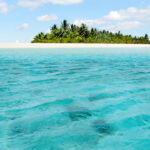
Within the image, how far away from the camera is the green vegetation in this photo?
161 ft

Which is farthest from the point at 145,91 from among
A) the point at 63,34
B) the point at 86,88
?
the point at 63,34

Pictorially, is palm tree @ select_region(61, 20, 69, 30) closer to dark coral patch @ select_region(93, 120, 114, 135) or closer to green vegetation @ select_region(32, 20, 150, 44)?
green vegetation @ select_region(32, 20, 150, 44)

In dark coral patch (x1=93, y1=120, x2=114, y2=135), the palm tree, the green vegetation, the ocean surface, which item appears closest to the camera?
the ocean surface

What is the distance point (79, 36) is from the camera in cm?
5256

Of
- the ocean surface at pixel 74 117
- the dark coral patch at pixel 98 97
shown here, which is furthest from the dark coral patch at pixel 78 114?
the dark coral patch at pixel 98 97

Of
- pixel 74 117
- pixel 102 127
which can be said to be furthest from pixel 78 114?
pixel 102 127

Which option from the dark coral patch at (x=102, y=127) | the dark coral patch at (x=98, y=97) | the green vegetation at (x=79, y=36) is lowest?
the dark coral patch at (x=102, y=127)

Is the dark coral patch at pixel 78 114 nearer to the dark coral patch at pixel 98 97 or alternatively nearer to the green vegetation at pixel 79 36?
the dark coral patch at pixel 98 97

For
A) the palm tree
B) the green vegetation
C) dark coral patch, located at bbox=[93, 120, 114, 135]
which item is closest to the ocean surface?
dark coral patch, located at bbox=[93, 120, 114, 135]

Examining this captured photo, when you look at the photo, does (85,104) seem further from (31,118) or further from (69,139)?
(69,139)

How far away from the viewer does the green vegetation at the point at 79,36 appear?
161 feet

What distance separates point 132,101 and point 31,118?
221 centimetres

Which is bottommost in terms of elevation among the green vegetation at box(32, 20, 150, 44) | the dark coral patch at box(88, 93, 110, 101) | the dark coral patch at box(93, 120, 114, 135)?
the dark coral patch at box(93, 120, 114, 135)

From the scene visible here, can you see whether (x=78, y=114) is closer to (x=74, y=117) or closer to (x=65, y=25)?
(x=74, y=117)
